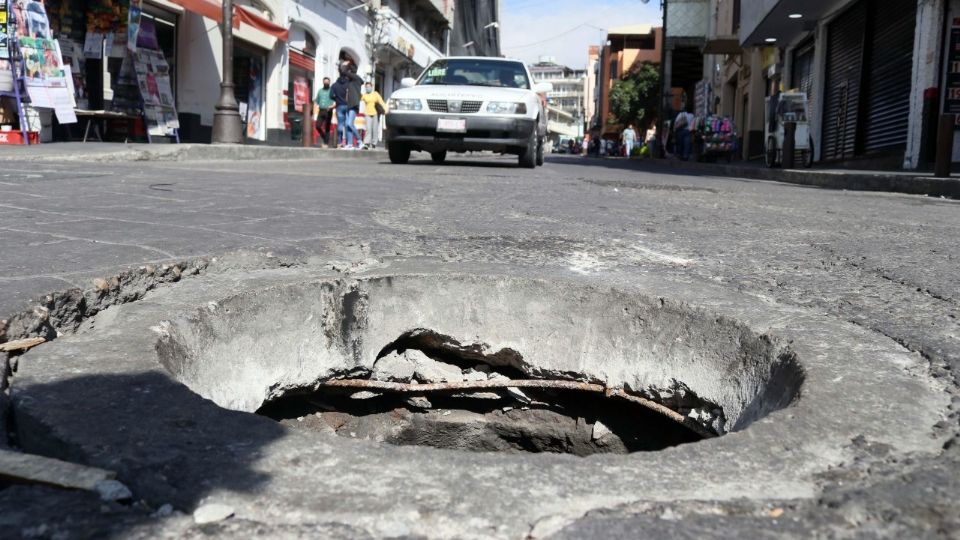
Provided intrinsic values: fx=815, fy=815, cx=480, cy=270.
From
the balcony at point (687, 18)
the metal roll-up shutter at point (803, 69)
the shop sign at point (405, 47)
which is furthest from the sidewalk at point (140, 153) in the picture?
the balcony at point (687, 18)

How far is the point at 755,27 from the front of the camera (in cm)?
1806

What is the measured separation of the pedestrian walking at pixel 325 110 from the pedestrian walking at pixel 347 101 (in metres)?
0.40

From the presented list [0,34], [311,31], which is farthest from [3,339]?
[311,31]

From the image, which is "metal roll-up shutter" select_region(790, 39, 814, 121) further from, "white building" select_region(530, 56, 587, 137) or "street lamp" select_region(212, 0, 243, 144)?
"white building" select_region(530, 56, 587, 137)

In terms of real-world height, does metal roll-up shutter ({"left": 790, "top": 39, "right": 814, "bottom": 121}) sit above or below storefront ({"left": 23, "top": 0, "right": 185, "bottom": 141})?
above

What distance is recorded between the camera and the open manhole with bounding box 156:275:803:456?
2.11 m

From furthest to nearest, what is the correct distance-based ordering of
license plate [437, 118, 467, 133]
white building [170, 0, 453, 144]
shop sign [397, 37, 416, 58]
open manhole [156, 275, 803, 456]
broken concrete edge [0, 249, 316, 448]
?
1. shop sign [397, 37, 416, 58]
2. white building [170, 0, 453, 144]
3. license plate [437, 118, 467, 133]
4. open manhole [156, 275, 803, 456]
5. broken concrete edge [0, 249, 316, 448]

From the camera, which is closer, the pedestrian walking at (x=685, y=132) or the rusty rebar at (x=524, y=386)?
the rusty rebar at (x=524, y=386)

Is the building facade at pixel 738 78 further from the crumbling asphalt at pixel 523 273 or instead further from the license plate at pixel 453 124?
the crumbling asphalt at pixel 523 273

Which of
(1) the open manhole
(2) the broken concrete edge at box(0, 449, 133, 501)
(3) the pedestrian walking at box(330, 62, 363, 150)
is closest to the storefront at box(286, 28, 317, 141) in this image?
(3) the pedestrian walking at box(330, 62, 363, 150)

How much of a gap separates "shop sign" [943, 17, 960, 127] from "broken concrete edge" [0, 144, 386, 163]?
369 inches

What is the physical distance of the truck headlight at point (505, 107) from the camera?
392 inches

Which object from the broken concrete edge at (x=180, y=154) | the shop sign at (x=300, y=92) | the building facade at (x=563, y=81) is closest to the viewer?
the broken concrete edge at (x=180, y=154)

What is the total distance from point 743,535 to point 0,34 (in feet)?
34.5
